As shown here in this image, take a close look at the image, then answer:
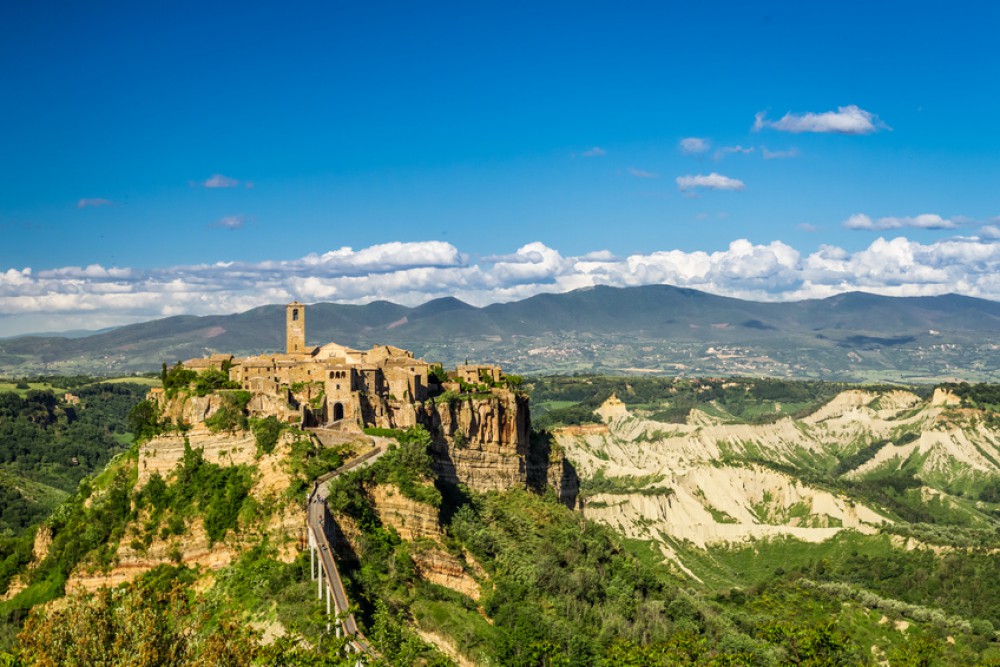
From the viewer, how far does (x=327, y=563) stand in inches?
2315

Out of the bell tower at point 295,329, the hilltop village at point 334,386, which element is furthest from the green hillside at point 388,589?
the bell tower at point 295,329

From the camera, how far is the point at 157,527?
66312 millimetres

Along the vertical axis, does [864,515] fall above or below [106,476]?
below

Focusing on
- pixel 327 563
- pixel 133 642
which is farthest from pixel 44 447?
pixel 133 642

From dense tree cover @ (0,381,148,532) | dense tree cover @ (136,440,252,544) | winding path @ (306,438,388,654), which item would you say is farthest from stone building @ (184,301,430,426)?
dense tree cover @ (0,381,148,532)

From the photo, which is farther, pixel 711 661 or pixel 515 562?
pixel 515 562

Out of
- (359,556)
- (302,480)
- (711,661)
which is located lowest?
(711,661)

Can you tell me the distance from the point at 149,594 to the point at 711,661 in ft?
105

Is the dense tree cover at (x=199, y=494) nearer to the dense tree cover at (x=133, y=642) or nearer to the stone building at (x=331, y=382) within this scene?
the stone building at (x=331, y=382)

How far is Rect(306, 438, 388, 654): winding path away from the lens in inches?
2052

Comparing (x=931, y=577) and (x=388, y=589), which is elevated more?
(x=388, y=589)

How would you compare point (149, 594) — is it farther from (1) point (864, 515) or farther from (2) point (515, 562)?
(1) point (864, 515)

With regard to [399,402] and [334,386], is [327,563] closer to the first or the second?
[334,386]

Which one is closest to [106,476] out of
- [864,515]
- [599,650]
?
[599,650]
